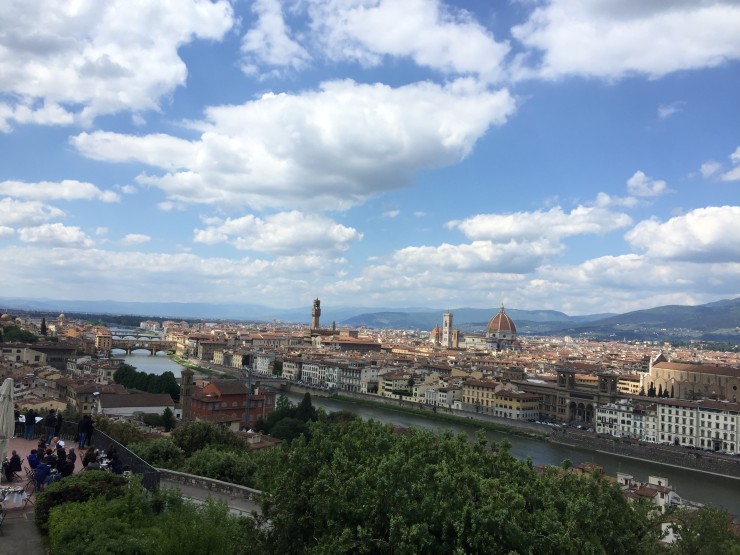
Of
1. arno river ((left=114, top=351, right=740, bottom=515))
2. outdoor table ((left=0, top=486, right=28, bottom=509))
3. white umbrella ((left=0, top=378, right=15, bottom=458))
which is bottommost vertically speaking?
arno river ((left=114, top=351, right=740, bottom=515))

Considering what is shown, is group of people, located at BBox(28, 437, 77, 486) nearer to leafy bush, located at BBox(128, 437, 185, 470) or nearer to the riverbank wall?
leafy bush, located at BBox(128, 437, 185, 470)

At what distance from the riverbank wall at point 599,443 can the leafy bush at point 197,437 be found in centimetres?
2160

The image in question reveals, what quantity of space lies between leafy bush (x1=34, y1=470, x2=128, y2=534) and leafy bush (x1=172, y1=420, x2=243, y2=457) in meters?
6.52

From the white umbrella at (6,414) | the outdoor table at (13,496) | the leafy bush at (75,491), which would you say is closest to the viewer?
the leafy bush at (75,491)

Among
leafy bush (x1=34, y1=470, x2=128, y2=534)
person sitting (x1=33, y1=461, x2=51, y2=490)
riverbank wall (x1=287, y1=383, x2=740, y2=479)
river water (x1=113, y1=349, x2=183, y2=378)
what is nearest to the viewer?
leafy bush (x1=34, y1=470, x2=128, y2=534)

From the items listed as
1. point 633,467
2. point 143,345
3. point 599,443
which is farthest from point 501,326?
point 633,467

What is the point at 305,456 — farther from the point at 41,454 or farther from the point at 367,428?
the point at 41,454

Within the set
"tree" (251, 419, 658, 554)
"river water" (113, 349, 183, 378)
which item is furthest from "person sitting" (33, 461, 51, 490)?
"river water" (113, 349, 183, 378)

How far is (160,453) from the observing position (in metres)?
10.9

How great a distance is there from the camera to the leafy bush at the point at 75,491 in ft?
19.2

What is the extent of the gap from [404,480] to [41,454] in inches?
193

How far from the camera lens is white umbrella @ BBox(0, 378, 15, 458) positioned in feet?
21.4

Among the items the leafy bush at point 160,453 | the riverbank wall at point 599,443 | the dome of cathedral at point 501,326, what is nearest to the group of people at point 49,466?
the leafy bush at point 160,453

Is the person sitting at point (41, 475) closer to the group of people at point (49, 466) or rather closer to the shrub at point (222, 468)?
the group of people at point (49, 466)
